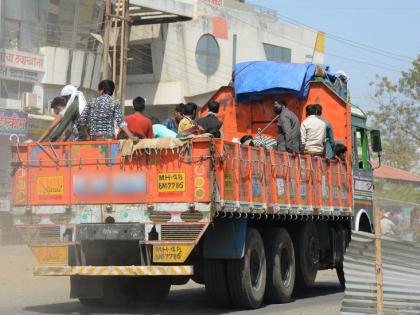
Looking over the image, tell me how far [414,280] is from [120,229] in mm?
3798

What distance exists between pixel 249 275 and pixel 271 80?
16.3ft

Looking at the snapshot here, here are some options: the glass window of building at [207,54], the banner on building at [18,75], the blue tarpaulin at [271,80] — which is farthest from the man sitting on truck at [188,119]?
the glass window of building at [207,54]

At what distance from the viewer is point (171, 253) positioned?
1048cm

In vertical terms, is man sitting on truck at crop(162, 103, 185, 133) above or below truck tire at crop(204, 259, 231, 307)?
above

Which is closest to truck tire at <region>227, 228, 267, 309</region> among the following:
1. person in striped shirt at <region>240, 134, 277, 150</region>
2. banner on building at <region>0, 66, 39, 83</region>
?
person in striped shirt at <region>240, 134, 277, 150</region>

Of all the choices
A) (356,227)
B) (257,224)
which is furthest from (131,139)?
(356,227)

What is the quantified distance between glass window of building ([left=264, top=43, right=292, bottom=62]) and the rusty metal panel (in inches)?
1806

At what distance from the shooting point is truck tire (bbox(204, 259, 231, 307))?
11414 millimetres

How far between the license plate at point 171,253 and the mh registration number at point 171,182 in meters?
0.63

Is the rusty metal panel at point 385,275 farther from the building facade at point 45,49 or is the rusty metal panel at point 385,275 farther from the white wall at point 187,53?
the white wall at point 187,53

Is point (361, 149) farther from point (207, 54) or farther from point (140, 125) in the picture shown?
point (207, 54)

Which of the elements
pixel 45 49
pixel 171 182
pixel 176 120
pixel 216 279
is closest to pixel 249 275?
pixel 216 279

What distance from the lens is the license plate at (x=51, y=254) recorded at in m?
11.0

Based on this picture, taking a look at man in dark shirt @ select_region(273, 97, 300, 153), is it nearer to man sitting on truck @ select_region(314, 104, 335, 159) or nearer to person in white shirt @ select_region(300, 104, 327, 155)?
person in white shirt @ select_region(300, 104, 327, 155)
